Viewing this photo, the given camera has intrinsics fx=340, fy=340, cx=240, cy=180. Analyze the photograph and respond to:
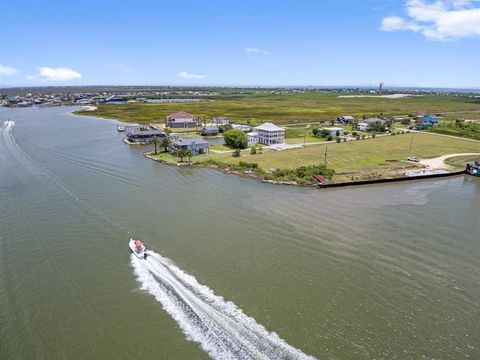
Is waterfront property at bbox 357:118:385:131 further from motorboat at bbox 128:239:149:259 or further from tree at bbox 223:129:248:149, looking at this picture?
motorboat at bbox 128:239:149:259

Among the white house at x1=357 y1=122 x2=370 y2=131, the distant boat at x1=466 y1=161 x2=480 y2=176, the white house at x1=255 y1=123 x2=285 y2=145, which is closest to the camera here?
the distant boat at x1=466 y1=161 x2=480 y2=176

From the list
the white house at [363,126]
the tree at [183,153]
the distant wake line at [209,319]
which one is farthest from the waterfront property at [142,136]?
the distant wake line at [209,319]

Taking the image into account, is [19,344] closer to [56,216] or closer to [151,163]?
[56,216]

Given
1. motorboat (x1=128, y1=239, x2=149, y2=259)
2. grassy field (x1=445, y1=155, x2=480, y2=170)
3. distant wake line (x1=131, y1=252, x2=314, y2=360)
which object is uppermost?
motorboat (x1=128, y1=239, x2=149, y2=259)

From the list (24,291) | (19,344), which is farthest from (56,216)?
(19,344)

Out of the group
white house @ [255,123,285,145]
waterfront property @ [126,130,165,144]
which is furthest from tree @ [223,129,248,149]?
waterfront property @ [126,130,165,144]

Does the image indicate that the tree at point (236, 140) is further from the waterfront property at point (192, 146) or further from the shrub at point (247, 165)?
the shrub at point (247, 165)

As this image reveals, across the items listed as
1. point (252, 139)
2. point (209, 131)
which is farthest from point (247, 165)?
point (209, 131)
